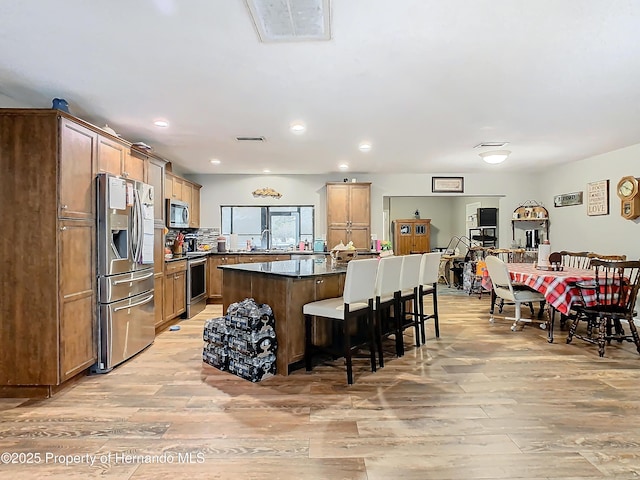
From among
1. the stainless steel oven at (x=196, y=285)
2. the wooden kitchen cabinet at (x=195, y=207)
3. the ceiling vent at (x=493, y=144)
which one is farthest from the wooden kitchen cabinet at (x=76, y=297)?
the ceiling vent at (x=493, y=144)

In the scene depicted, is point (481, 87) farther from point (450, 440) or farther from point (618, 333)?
point (618, 333)

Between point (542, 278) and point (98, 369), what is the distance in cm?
454

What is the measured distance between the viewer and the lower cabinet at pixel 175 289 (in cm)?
481

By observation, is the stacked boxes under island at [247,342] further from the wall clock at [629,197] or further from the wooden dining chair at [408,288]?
the wall clock at [629,197]

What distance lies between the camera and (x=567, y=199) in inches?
254

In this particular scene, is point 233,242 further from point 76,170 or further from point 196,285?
point 76,170

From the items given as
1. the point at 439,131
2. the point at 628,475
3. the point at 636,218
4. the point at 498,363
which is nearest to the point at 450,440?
the point at 628,475

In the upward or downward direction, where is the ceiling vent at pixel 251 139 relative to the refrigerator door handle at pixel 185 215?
upward

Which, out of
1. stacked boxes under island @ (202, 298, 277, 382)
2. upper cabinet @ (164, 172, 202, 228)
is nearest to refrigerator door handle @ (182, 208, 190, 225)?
upper cabinet @ (164, 172, 202, 228)

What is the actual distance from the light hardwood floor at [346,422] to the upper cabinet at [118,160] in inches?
71.2

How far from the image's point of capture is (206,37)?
2.27 meters

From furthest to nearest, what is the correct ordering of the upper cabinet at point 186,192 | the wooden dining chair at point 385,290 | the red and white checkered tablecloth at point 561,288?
the upper cabinet at point 186,192 < the red and white checkered tablecloth at point 561,288 < the wooden dining chair at point 385,290

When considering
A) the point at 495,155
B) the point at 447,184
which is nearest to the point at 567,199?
the point at 447,184

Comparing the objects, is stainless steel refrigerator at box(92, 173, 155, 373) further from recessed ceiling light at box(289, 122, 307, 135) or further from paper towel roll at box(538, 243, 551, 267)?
paper towel roll at box(538, 243, 551, 267)
